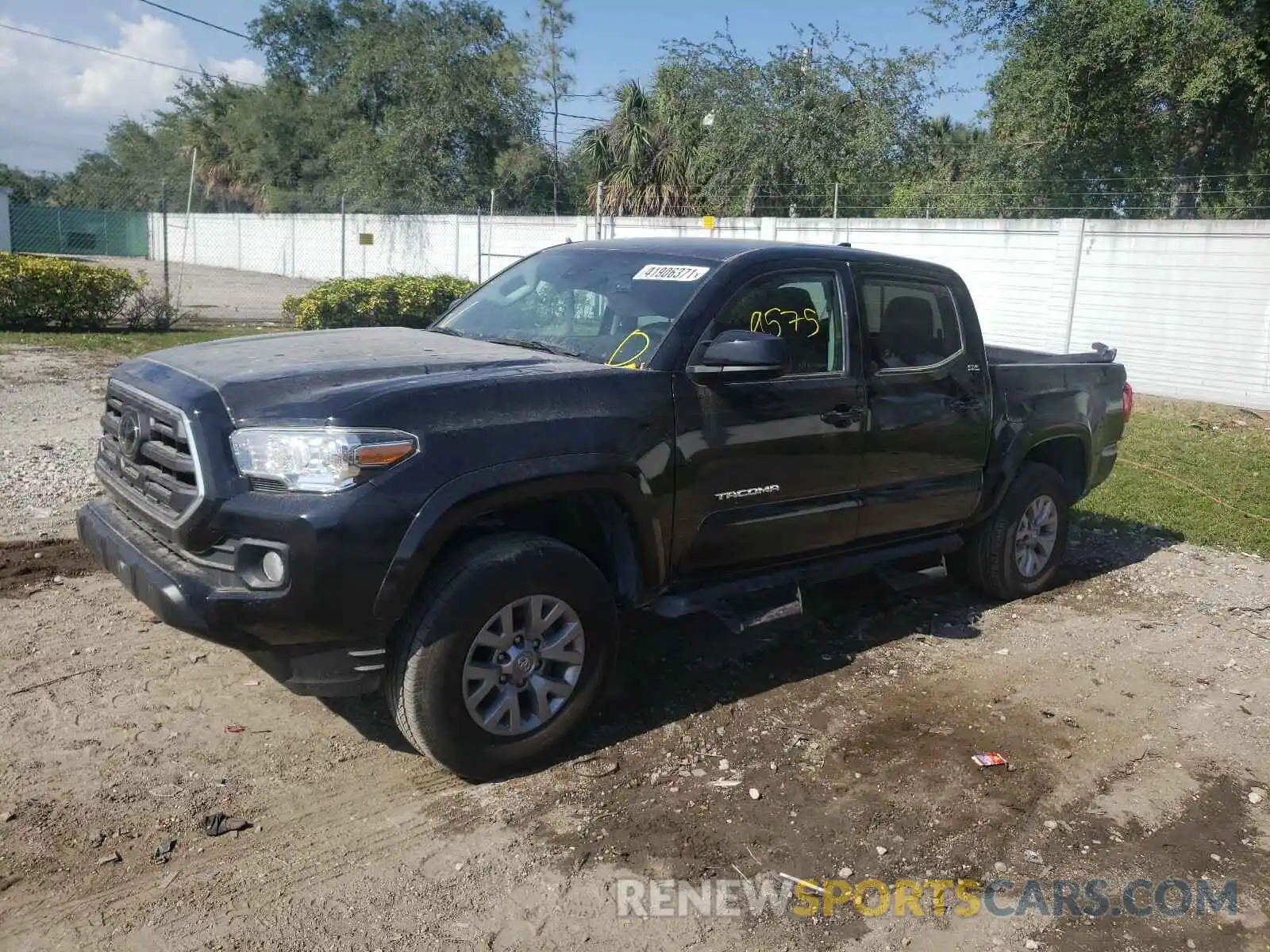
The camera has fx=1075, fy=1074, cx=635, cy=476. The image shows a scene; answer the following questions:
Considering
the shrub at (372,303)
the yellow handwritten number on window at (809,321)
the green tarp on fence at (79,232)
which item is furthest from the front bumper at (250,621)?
the green tarp on fence at (79,232)

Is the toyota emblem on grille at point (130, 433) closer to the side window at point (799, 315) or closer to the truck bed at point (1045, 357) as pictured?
the side window at point (799, 315)

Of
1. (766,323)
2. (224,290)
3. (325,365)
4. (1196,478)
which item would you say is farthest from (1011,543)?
(224,290)

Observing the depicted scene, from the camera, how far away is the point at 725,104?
23938mm

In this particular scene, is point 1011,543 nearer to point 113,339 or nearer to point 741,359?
point 741,359

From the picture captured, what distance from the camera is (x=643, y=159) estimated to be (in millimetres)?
27844

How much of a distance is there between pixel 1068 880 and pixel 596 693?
5.73 feet

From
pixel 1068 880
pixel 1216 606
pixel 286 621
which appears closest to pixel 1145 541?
pixel 1216 606

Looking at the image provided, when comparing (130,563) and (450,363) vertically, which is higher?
(450,363)

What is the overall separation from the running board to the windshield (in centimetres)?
98

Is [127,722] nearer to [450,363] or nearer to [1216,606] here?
[450,363]

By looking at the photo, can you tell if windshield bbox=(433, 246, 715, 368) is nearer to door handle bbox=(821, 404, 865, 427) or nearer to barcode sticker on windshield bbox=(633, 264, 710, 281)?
barcode sticker on windshield bbox=(633, 264, 710, 281)

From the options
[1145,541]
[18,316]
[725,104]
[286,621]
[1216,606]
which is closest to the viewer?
[286,621]

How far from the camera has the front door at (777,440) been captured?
14.1ft

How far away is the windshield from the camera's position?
174 inches
